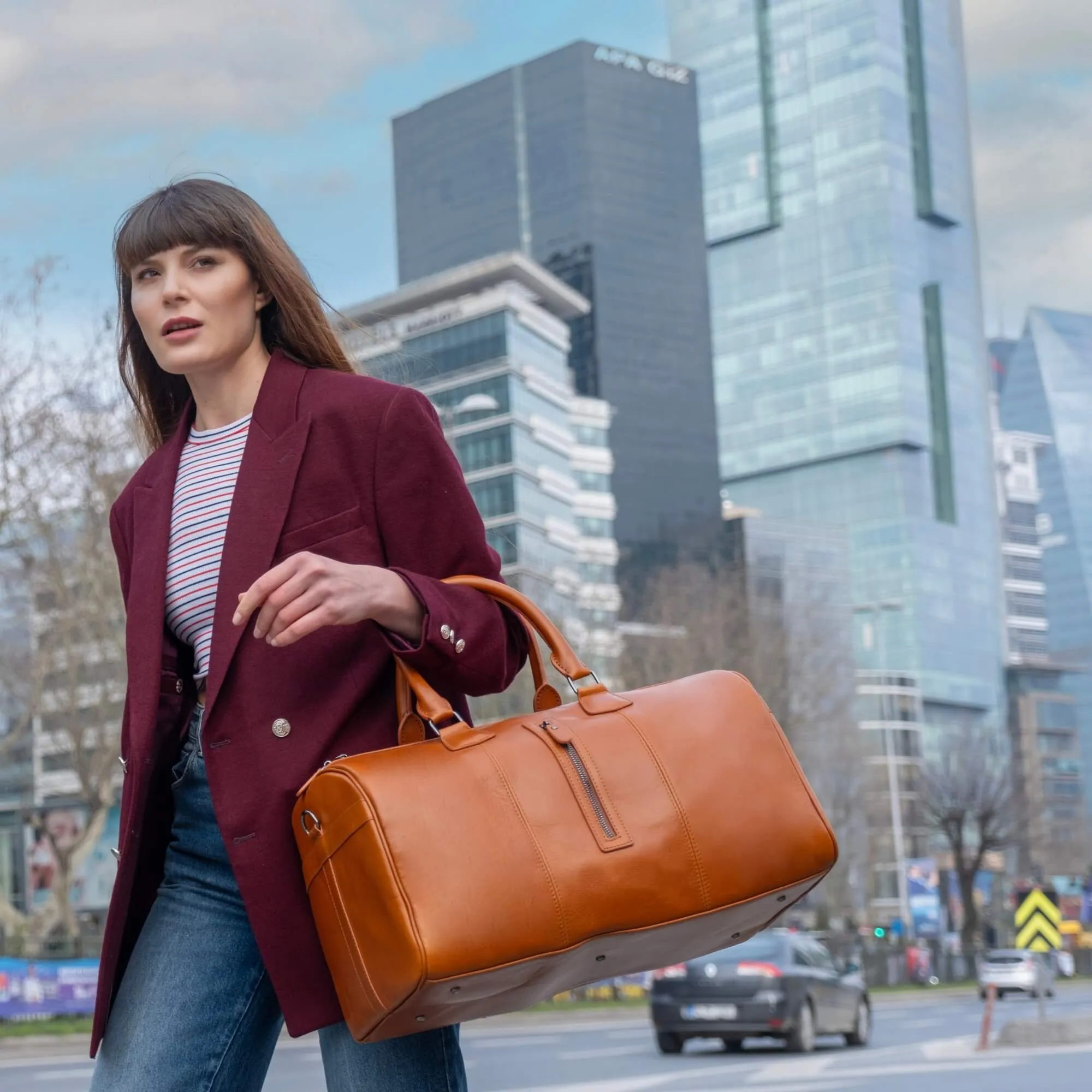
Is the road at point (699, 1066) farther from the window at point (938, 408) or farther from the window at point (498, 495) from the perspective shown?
the window at point (938, 408)

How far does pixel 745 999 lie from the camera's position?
16.4m

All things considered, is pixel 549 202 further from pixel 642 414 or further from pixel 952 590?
pixel 952 590

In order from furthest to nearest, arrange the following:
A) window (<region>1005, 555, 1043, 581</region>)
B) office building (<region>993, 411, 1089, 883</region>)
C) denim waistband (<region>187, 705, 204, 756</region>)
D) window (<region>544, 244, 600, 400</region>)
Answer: window (<region>1005, 555, 1043, 581</region>) → window (<region>544, 244, 600, 400</region>) → office building (<region>993, 411, 1089, 883</region>) → denim waistband (<region>187, 705, 204, 756</region>)

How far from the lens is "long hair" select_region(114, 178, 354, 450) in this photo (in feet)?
8.38

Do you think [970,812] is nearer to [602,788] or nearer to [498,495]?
[498,495]

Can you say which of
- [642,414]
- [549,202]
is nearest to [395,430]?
[642,414]

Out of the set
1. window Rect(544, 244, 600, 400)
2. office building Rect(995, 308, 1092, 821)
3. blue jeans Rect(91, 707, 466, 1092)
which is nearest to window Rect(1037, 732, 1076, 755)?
window Rect(544, 244, 600, 400)

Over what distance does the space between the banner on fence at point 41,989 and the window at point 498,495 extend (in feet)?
210

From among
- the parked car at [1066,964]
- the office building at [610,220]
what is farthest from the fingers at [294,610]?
the office building at [610,220]

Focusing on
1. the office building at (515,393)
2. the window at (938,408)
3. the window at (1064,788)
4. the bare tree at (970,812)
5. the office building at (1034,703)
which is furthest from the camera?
the window at (938,408)

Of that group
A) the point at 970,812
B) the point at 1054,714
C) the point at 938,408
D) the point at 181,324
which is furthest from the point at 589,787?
the point at 938,408

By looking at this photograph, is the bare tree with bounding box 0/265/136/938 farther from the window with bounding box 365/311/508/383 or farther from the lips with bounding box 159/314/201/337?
the window with bounding box 365/311/508/383

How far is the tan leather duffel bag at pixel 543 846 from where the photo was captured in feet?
6.70

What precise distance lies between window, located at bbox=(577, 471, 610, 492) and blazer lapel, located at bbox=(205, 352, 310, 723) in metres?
98.7
